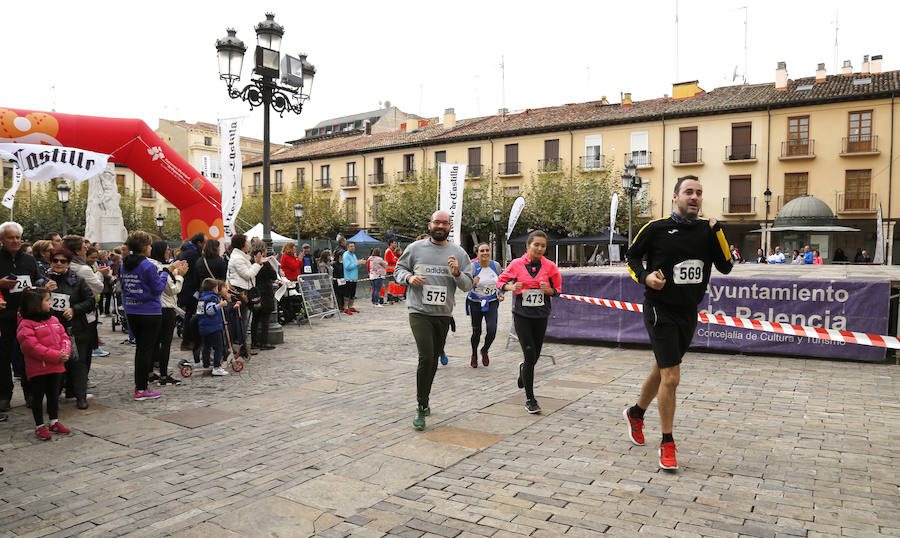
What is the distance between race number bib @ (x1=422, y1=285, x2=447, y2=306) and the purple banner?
17.9ft

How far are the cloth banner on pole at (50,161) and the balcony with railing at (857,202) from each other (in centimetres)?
A: 3625

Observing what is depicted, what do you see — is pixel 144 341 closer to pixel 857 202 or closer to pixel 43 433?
pixel 43 433

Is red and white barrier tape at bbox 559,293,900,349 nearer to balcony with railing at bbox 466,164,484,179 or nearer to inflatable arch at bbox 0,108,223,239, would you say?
inflatable arch at bbox 0,108,223,239

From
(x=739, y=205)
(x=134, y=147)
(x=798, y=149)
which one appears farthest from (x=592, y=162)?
(x=134, y=147)

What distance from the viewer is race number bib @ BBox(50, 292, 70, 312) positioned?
585 cm

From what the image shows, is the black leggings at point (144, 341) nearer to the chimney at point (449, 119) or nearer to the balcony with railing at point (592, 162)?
the balcony with railing at point (592, 162)

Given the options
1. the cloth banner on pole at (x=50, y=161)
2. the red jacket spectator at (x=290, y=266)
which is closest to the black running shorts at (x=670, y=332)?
the cloth banner on pole at (x=50, y=161)

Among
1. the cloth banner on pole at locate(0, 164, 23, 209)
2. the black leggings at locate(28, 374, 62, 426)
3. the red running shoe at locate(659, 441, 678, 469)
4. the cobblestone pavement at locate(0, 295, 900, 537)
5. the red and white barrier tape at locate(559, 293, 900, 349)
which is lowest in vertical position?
the cobblestone pavement at locate(0, 295, 900, 537)

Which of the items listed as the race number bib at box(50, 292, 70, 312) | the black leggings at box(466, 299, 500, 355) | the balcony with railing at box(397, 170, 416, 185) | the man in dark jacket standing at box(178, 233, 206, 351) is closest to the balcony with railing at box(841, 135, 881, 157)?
the balcony with railing at box(397, 170, 416, 185)

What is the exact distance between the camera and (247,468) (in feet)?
14.4

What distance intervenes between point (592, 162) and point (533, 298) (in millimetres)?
35275

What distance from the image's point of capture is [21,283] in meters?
5.76

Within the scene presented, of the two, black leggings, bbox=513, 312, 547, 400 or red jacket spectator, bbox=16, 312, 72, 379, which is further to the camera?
black leggings, bbox=513, 312, 547, 400

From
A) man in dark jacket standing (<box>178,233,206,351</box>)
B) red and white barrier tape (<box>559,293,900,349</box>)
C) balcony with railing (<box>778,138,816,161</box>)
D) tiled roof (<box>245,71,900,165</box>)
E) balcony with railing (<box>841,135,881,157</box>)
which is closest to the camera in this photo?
red and white barrier tape (<box>559,293,900,349</box>)
